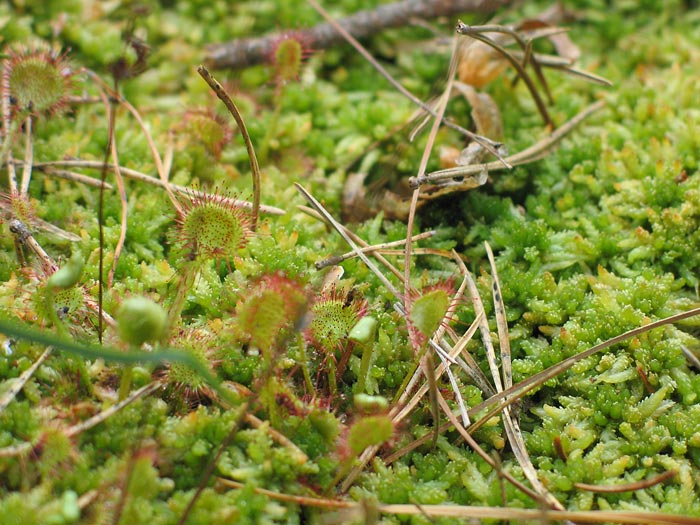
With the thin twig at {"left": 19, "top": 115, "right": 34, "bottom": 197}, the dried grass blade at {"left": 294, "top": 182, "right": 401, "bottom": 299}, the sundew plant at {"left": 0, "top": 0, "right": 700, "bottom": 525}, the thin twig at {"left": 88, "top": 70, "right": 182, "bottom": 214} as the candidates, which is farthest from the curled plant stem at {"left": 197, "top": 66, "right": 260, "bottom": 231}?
the thin twig at {"left": 19, "top": 115, "right": 34, "bottom": 197}

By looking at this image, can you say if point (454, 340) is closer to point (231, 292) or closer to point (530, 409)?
point (530, 409)

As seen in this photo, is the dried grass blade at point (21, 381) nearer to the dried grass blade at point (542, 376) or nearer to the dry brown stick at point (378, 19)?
the dried grass blade at point (542, 376)

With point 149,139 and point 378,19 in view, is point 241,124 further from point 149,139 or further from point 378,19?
point 378,19

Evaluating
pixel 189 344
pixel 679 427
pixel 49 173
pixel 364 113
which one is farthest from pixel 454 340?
pixel 49 173

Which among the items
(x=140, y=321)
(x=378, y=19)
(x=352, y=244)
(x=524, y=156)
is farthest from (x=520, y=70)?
(x=140, y=321)

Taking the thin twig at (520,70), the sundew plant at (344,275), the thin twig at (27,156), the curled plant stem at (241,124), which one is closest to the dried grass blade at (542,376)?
the sundew plant at (344,275)

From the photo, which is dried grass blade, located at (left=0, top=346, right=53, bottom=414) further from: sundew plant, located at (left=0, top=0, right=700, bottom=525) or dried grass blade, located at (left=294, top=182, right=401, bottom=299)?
dried grass blade, located at (left=294, top=182, right=401, bottom=299)
